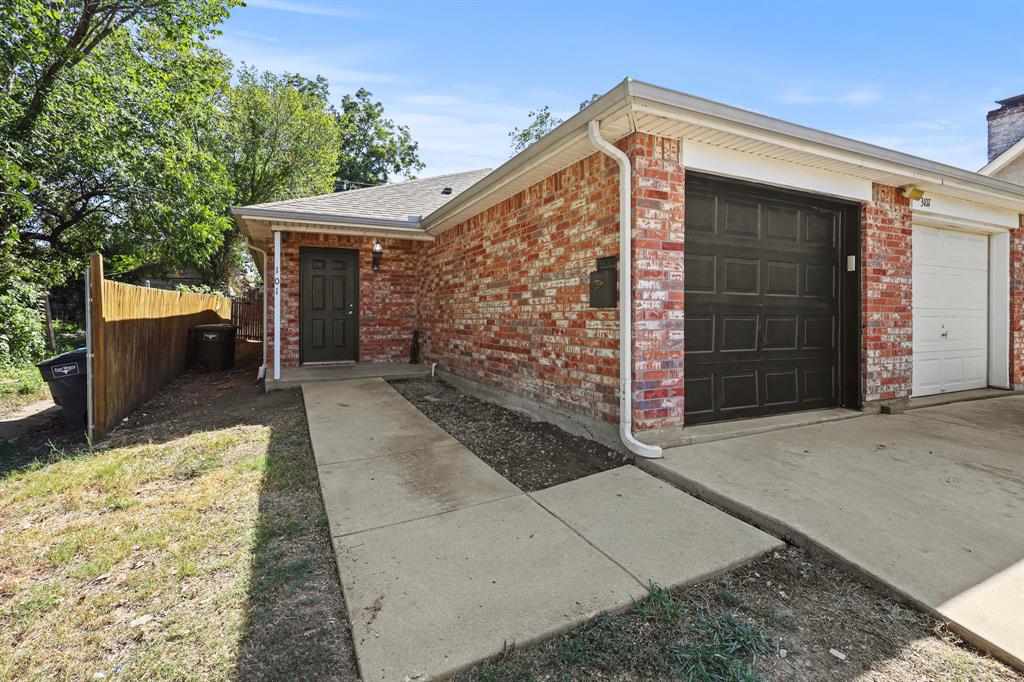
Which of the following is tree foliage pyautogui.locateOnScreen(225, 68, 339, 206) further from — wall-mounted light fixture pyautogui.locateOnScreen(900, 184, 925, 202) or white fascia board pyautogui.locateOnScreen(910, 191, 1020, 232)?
white fascia board pyautogui.locateOnScreen(910, 191, 1020, 232)

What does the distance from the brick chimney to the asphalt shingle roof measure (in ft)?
43.0

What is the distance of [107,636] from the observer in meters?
1.84

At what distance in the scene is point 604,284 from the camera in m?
3.86

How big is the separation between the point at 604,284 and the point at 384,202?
238 inches

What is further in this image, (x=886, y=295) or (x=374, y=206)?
(x=374, y=206)

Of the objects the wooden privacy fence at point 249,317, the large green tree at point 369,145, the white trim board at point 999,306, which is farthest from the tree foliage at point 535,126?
the white trim board at point 999,306

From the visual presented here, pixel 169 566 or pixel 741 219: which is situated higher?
pixel 741 219

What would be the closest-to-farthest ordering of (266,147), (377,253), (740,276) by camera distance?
(740,276) → (377,253) → (266,147)

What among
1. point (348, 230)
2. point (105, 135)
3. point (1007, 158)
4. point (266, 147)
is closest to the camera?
point (348, 230)

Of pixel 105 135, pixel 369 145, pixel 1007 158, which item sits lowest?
pixel 1007 158

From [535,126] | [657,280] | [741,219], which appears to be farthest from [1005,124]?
[535,126]

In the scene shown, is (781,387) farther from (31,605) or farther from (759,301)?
(31,605)

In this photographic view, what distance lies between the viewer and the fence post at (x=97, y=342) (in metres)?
4.53

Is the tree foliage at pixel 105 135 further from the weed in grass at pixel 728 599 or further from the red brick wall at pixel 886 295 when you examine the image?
the red brick wall at pixel 886 295
